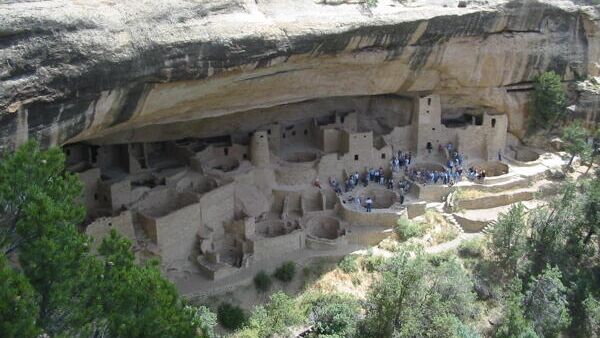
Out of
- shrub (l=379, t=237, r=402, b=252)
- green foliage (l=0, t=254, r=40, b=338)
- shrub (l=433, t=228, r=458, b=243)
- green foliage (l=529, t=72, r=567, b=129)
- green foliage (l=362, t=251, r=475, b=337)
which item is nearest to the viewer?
green foliage (l=0, t=254, r=40, b=338)

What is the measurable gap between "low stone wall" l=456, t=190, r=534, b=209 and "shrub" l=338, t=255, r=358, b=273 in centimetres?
363

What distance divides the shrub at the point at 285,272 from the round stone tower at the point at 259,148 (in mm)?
3169

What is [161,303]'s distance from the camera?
9.45 metres

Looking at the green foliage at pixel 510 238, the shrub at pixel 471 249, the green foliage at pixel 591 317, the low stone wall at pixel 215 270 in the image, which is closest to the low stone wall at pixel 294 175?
the low stone wall at pixel 215 270

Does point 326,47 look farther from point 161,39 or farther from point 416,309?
point 416,309

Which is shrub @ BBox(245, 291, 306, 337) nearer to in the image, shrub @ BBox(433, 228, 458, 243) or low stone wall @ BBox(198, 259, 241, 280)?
low stone wall @ BBox(198, 259, 241, 280)

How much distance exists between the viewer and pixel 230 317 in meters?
14.9

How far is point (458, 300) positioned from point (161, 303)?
816 centimetres

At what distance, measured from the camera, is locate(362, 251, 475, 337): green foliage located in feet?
47.2

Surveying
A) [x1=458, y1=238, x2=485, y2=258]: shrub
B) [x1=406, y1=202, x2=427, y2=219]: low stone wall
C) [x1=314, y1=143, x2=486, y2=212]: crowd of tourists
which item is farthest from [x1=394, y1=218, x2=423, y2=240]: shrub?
[x1=458, y1=238, x2=485, y2=258]: shrub

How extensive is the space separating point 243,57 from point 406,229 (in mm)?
6223

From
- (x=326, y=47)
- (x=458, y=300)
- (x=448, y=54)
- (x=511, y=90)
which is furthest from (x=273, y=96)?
(x=511, y=90)

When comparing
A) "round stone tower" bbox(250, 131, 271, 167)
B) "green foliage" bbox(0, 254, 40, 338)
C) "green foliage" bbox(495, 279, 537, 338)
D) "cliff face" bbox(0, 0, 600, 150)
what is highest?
"cliff face" bbox(0, 0, 600, 150)

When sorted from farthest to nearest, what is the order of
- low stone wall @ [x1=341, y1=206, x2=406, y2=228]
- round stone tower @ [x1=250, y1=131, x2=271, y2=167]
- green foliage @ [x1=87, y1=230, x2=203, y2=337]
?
1. round stone tower @ [x1=250, y1=131, x2=271, y2=167]
2. low stone wall @ [x1=341, y1=206, x2=406, y2=228]
3. green foliage @ [x1=87, y1=230, x2=203, y2=337]
